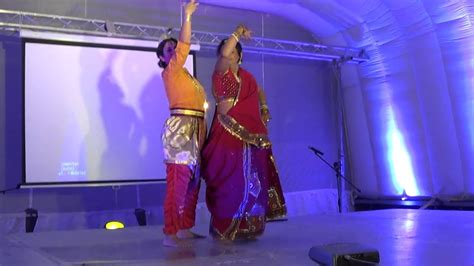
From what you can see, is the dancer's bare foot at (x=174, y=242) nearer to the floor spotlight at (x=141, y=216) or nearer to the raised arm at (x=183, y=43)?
the raised arm at (x=183, y=43)

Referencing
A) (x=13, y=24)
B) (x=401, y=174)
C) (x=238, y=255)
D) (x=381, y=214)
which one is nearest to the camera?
(x=238, y=255)

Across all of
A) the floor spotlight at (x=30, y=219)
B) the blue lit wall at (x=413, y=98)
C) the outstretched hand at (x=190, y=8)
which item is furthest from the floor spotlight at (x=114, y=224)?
the blue lit wall at (x=413, y=98)

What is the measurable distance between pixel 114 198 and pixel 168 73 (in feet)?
9.30

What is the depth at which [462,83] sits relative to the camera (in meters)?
4.84

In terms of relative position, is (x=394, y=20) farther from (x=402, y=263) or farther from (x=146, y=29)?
(x=402, y=263)

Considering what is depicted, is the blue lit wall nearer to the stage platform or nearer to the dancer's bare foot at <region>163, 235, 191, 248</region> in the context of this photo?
the stage platform

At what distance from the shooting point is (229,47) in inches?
96.7

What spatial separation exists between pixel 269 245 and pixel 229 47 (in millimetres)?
947

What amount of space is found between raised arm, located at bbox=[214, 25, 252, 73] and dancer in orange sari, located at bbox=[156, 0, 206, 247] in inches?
6.4

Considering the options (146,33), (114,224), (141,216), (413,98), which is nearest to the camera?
(114,224)

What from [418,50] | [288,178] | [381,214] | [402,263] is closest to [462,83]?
[418,50]

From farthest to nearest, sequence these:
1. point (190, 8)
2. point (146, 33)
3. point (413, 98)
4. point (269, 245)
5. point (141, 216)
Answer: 1. point (413, 98)
2. point (146, 33)
3. point (141, 216)
4. point (190, 8)
5. point (269, 245)

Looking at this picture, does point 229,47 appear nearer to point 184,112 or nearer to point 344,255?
point 184,112

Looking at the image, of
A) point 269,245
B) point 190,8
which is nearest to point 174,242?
point 269,245
